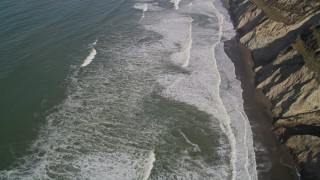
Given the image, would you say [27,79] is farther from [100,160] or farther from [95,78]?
[100,160]

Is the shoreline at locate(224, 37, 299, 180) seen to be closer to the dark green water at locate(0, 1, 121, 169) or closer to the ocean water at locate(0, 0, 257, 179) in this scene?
the ocean water at locate(0, 0, 257, 179)

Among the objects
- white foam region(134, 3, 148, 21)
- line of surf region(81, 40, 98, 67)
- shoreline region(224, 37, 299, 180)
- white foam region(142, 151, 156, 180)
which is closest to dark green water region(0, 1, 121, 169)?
line of surf region(81, 40, 98, 67)

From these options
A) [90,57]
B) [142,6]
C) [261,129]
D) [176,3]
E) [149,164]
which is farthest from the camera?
[176,3]

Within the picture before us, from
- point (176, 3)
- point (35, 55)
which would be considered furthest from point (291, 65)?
point (176, 3)

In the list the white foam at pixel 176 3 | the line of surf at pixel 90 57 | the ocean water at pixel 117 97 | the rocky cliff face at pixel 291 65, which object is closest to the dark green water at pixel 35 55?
the ocean water at pixel 117 97

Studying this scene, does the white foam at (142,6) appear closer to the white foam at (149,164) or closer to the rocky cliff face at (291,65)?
the rocky cliff face at (291,65)

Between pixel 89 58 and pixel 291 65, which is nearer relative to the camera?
pixel 291 65

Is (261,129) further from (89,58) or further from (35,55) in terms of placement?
(35,55)
